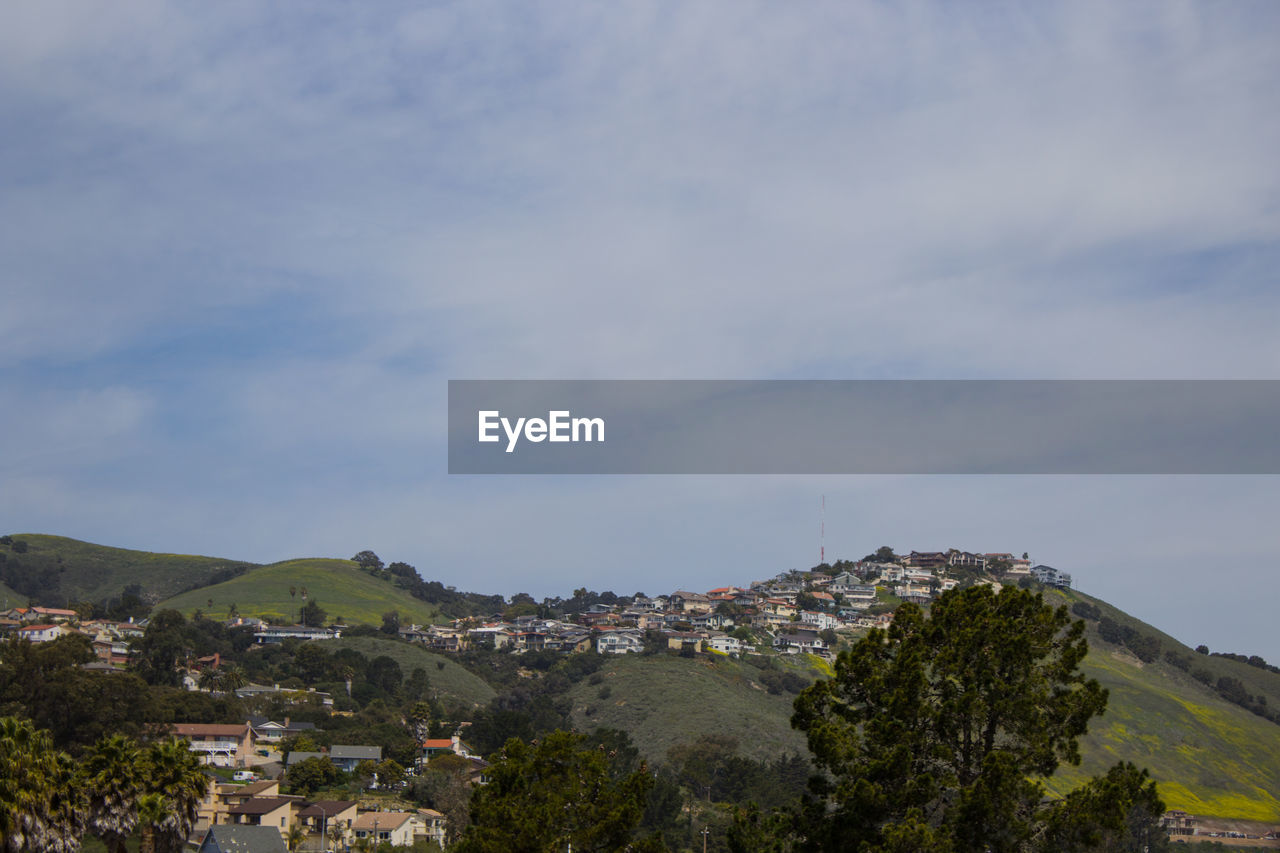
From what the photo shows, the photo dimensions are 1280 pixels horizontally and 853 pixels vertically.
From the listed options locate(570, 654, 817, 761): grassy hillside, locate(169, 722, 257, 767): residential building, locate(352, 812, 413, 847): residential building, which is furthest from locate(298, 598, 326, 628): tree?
locate(352, 812, 413, 847): residential building

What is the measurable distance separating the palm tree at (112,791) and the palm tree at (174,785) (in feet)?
2.57

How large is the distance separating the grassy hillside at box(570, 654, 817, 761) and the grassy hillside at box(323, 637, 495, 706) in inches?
469

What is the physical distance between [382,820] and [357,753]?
22412 mm

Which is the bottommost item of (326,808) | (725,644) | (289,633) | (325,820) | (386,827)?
(386,827)

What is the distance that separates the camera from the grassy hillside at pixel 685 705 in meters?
115

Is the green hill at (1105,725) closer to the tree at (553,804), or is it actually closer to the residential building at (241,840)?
the residential building at (241,840)

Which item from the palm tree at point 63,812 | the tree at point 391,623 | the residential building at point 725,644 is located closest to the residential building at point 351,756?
the palm tree at point 63,812

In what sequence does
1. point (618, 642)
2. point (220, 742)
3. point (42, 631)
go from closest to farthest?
point (220, 742), point (42, 631), point (618, 642)

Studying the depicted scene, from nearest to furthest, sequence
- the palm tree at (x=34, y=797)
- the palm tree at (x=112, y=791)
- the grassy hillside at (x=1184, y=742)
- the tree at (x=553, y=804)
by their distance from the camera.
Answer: the tree at (x=553, y=804)
the palm tree at (x=34, y=797)
the palm tree at (x=112, y=791)
the grassy hillside at (x=1184, y=742)

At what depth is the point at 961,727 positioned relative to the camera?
26875 mm

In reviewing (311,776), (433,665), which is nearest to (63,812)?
(311,776)

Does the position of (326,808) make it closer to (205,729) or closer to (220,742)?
(220,742)

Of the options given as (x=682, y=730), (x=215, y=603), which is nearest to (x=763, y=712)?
(x=682, y=730)

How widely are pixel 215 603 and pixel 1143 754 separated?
137m
